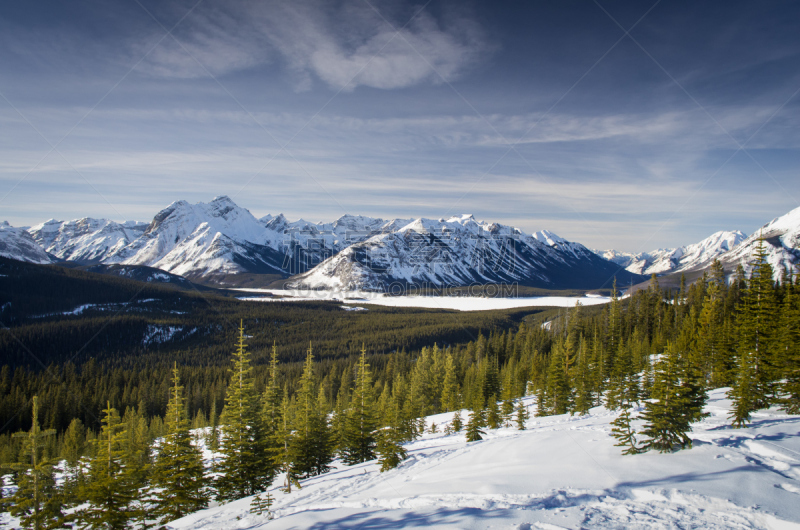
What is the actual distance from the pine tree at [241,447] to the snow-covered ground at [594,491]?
570 cm

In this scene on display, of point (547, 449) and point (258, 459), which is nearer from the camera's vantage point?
point (547, 449)

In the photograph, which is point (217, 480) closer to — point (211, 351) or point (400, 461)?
point (400, 461)

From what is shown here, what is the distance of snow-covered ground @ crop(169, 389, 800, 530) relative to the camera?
30.9ft

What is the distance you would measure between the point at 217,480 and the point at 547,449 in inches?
822

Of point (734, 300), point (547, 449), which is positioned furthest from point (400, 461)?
point (734, 300)

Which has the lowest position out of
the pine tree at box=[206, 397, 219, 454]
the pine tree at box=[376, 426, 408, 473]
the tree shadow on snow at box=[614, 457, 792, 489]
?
the pine tree at box=[206, 397, 219, 454]

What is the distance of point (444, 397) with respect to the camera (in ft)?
210

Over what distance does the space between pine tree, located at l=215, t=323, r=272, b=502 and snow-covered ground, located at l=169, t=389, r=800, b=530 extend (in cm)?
570

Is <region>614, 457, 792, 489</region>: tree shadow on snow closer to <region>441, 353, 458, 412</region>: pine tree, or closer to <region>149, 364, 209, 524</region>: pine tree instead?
<region>149, 364, 209, 524</region>: pine tree

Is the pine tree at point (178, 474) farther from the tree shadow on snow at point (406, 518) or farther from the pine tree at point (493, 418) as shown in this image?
the pine tree at point (493, 418)

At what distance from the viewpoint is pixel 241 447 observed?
80.9 ft

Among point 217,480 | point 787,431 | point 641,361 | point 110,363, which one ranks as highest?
point 787,431

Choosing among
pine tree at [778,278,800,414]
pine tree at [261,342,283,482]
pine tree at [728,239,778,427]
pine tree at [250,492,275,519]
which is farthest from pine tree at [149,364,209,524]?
pine tree at [778,278,800,414]

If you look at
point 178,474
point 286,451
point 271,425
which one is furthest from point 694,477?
point 271,425
